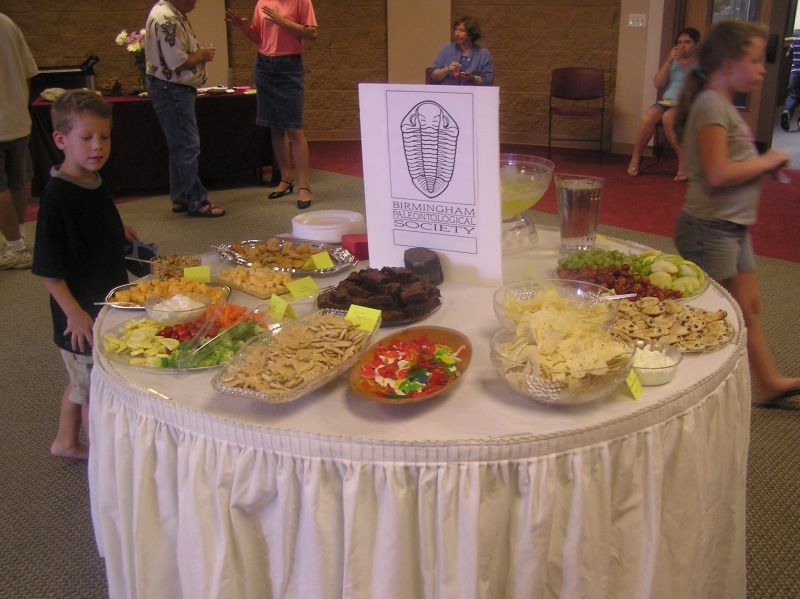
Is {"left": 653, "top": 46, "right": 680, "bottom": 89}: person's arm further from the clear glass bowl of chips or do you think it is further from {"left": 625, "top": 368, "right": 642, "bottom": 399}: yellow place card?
{"left": 625, "top": 368, "right": 642, "bottom": 399}: yellow place card

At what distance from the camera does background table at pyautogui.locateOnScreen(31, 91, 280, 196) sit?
17.6 feet

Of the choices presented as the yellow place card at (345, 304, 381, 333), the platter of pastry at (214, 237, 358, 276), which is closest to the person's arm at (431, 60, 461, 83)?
the platter of pastry at (214, 237, 358, 276)

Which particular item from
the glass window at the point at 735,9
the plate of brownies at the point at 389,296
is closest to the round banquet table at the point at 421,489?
the plate of brownies at the point at 389,296

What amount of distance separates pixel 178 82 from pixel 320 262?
3172 mm

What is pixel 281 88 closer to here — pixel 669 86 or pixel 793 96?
pixel 669 86

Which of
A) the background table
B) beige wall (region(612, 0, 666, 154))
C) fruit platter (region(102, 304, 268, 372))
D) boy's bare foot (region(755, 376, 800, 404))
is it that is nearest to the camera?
fruit platter (region(102, 304, 268, 372))

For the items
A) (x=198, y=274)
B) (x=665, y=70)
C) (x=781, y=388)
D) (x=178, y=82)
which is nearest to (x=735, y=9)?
(x=665, y=70)

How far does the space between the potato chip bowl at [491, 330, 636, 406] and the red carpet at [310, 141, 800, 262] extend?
11.1 ft

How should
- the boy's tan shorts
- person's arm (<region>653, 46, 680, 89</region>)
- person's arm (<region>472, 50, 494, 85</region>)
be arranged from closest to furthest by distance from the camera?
1. the boy's tan shorts
2. person's arm (<region>653, 46, 680, 89</region>)
3. person's arm (<region>472, 50, 494, 85</region>)

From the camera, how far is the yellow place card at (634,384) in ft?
3.94

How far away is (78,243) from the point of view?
194 centimetres

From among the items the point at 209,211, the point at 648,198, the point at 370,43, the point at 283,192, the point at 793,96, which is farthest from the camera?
the point at 793,96

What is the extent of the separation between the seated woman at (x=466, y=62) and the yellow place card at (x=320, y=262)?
4340 mm

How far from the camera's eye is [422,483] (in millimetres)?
1083
